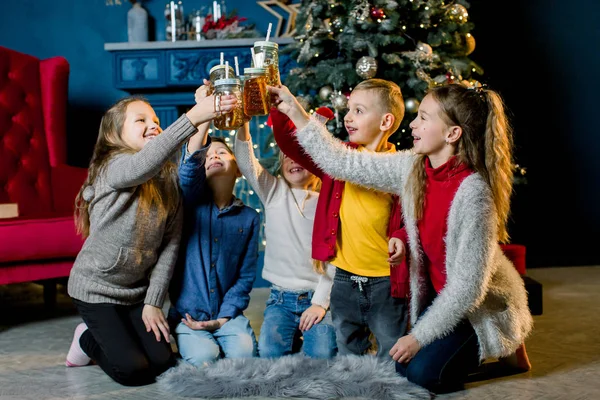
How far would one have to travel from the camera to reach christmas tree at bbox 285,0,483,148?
3.44 metres

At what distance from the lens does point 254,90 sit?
2.04 m

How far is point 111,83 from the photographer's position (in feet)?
14.6

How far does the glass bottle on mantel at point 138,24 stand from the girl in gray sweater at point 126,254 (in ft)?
6.61

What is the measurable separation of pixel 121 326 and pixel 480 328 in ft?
3.35

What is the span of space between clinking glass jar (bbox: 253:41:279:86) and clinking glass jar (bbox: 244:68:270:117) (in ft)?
0.10

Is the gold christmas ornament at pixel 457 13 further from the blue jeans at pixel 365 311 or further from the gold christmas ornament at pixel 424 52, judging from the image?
the blue jeans at pixel 365 311

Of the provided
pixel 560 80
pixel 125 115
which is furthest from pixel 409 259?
pixel 560 80

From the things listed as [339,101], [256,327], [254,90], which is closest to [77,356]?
[256,327]

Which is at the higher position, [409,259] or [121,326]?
[409,259]

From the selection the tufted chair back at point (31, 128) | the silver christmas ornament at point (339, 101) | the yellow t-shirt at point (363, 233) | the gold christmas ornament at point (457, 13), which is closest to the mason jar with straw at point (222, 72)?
the yellow t-shirt at point (363, 233)

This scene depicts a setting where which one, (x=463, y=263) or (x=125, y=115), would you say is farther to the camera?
(x=125, y=115)

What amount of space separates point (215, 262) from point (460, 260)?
30.7 inches

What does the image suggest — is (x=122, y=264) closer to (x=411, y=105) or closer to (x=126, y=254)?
(x=126, y=254)

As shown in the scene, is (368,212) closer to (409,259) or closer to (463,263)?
(409,259)
